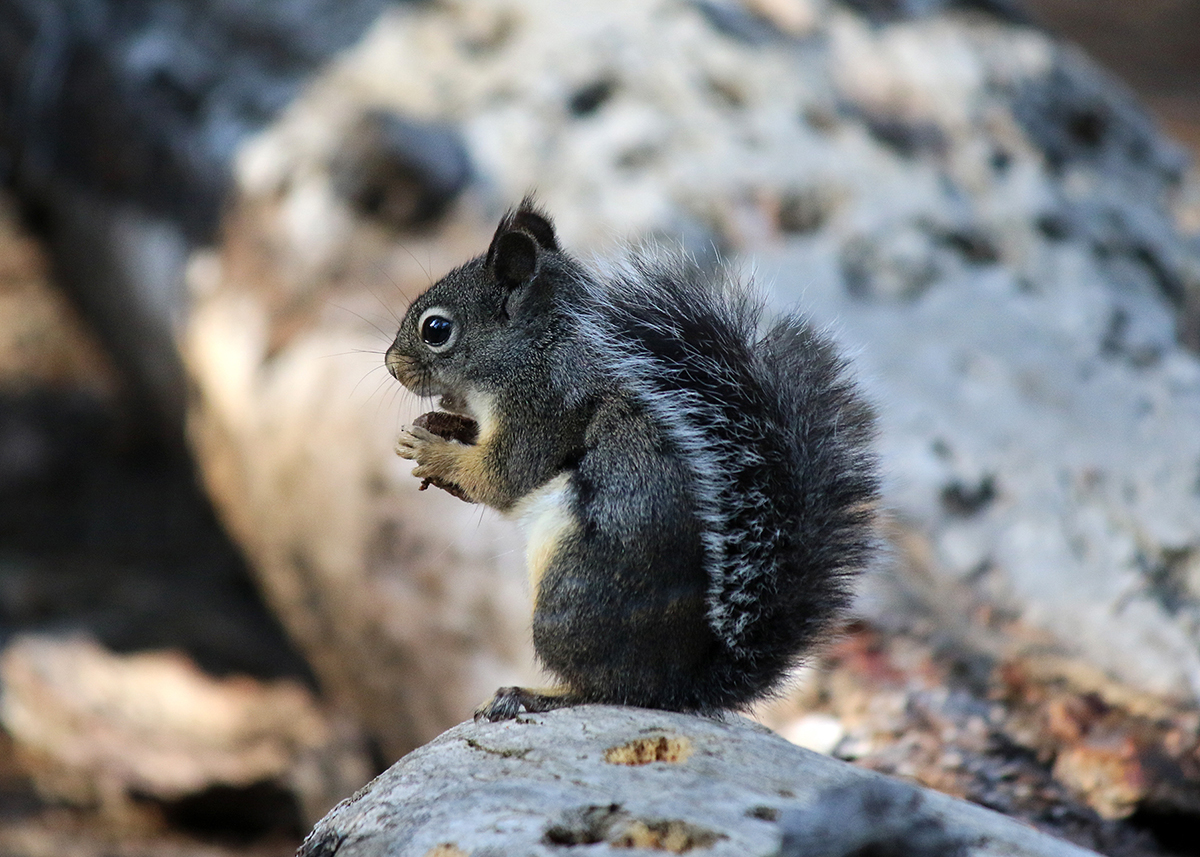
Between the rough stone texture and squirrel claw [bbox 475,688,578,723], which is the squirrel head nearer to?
squirrel claw [bbox 475,688,578,723]

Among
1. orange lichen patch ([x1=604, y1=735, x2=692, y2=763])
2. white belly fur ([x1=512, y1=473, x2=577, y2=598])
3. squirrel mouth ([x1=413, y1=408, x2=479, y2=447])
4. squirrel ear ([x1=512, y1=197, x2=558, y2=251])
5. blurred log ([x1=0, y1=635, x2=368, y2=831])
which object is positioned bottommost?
orange lichen patch ([x1=604, y1=735, x2=692, y2=763])

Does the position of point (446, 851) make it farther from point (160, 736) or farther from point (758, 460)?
point (160, 736)

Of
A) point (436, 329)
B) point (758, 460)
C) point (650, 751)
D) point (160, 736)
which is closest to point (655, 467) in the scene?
point (758, 460)

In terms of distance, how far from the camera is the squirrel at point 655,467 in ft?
6.11

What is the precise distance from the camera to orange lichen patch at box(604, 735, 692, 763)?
1710mm

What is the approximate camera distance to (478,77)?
421 centimetres

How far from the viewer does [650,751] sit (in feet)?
5.69

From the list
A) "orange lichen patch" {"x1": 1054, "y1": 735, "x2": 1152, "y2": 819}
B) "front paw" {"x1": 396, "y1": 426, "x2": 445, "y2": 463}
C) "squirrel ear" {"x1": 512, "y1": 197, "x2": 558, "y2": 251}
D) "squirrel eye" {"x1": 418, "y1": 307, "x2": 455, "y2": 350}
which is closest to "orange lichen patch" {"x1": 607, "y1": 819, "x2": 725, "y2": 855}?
"front paw" {"x1": 396, "y1": 426, "x2": 445, "y2": 463}

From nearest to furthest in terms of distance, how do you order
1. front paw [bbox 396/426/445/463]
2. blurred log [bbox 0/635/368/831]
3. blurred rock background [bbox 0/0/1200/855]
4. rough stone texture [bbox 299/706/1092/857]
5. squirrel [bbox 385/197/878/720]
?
rough stone texture [bbox 299/706/1092/857] → squirrel [bbox 385/197/878/720] → front paw [bbox 396/426/445/463] → blurred rock background [bbox 0/0/1200/855] → blurred log [bbox 0/635/368/831]

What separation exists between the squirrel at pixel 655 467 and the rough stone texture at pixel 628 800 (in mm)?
136

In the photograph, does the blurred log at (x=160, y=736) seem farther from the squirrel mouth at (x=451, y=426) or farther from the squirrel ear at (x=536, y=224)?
the squirrel ear at (x=536, y=224)

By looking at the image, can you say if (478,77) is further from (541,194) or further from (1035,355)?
(1035,355)

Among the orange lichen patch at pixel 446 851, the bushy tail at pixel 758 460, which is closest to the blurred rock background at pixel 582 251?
the bushy tail at pixel 758 460

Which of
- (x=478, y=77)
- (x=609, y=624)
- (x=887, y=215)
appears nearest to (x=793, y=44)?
(x=887, y=215)
